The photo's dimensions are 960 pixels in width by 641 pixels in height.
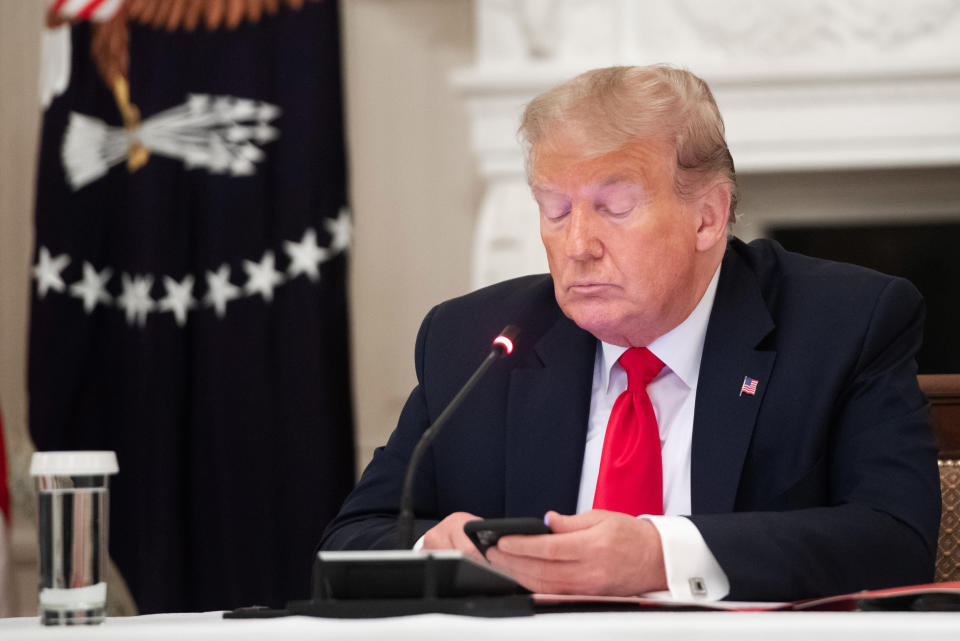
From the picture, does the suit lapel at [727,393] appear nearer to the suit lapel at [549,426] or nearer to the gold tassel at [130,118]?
the suit lapel at [549,426]

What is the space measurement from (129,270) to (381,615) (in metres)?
2.85

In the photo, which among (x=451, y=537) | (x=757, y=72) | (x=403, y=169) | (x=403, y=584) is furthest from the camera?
(x=403, y=169)

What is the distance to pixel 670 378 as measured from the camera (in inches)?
68.4

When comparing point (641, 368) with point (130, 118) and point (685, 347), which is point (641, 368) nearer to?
point (685, 347)

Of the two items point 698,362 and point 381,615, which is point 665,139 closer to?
point 698,362

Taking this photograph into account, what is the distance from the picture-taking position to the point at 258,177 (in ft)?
11.9

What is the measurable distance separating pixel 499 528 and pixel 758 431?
0.50m

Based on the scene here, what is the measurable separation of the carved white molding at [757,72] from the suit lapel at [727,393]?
5.90 feet

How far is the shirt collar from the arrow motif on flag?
2106 mm

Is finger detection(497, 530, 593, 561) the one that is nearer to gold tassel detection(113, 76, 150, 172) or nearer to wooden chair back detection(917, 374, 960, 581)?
wooden chair back detection(917, 374, 960, 581)

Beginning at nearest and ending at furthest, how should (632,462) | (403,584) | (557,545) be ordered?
(403,584) → (557,545) → (632,462)

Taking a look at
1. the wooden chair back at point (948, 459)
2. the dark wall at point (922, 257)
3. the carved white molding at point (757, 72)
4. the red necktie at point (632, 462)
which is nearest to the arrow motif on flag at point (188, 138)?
the carved white molding at point (757, 72)

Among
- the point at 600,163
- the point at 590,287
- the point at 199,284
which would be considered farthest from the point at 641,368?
the point at 199,284

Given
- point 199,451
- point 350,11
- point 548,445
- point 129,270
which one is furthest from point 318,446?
point 548,445
